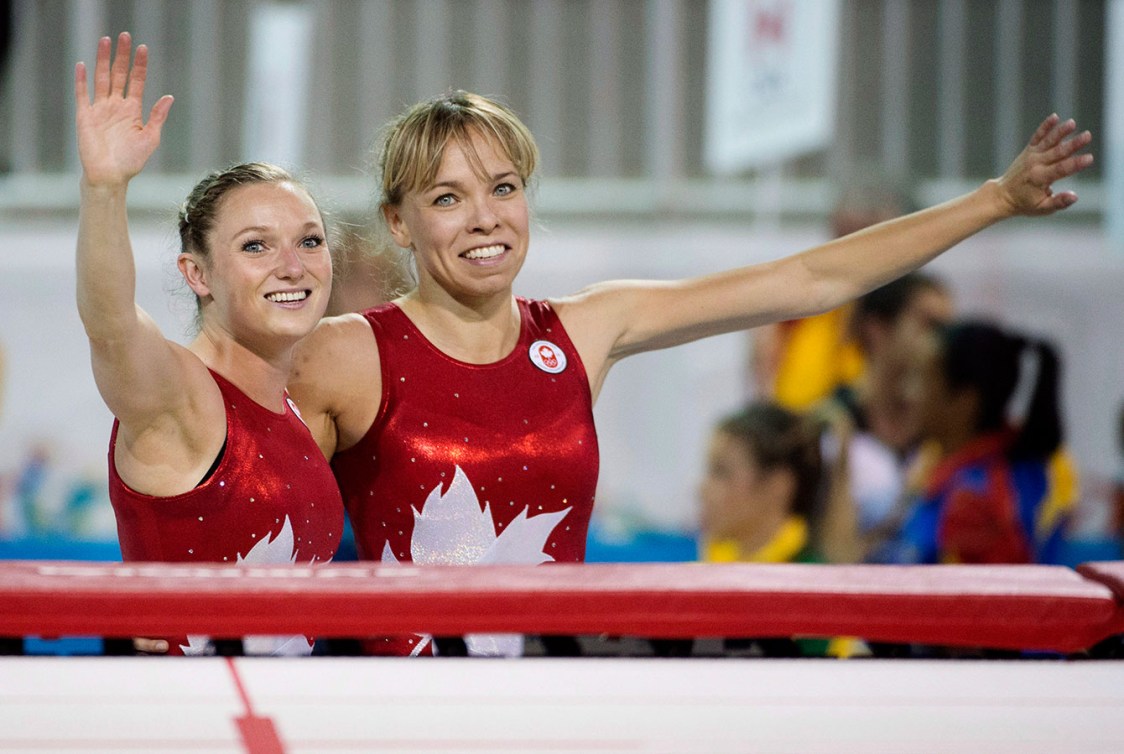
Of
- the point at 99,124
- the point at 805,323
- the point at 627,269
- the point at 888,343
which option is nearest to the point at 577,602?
the point at 99,124

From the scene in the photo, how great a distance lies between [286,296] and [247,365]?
0.11 meters

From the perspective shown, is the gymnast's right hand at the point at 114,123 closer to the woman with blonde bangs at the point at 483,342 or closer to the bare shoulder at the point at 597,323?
the woman with blonde bangs at the point at 483,342

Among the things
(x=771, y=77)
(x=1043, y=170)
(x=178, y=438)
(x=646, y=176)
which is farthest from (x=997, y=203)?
(x=646, y=176)

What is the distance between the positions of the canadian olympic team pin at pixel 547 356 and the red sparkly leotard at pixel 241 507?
16.5 inches

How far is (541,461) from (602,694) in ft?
2.19

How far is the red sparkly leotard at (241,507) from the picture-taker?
5.14 feet

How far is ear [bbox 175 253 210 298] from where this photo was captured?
65.8 inches

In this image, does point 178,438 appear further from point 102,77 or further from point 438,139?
point 438,139

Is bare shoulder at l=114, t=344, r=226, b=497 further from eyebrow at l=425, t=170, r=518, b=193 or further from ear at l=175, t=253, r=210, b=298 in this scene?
eyebrow at l=425, t=170, r=518, b=193

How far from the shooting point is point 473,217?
183 cm

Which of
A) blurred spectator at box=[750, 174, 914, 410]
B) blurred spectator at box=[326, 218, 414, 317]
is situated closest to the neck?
blurred spectator at box=[326, 218, 414, 317]

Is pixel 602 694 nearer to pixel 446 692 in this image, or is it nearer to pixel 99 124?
pixel 446 692

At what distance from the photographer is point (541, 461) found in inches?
74.7

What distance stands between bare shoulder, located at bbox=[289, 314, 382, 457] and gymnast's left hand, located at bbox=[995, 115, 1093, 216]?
101 cm
